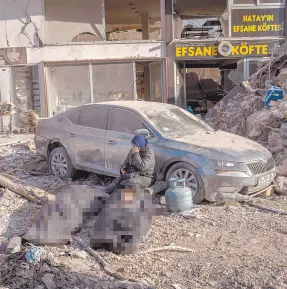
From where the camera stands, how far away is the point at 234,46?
50.9ft

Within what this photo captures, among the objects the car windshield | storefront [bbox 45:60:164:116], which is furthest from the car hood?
storefront [bbox 45:60:164:116]

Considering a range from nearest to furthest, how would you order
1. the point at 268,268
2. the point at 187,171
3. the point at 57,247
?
the point at 268,268 → the point at 57,247 → the point at 187,171

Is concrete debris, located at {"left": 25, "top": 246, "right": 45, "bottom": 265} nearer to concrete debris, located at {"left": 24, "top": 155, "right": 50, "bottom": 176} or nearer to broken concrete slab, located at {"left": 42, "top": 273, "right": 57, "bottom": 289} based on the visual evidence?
broken concrete slab, located at {"left": 42, "top": 273, "right": 57, "bottom": 289}

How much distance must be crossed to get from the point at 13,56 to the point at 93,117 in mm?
8640

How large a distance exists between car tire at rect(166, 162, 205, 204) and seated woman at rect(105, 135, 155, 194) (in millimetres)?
461

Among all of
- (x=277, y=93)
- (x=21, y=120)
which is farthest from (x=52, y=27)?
(x=277, y=93)

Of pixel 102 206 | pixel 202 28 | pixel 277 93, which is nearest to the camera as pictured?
pixel 102 206

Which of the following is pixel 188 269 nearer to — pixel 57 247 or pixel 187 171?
pixel 57 247

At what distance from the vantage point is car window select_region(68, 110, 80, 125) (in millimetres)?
8516

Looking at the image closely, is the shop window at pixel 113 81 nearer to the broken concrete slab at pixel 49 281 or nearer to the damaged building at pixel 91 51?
the damaged building at pixel 91 51

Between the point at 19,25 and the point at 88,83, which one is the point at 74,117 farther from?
the point at 19,25

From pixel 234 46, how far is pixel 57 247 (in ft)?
39.4

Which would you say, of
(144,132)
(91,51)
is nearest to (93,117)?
(144,132)

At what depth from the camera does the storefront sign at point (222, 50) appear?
15453 mm
